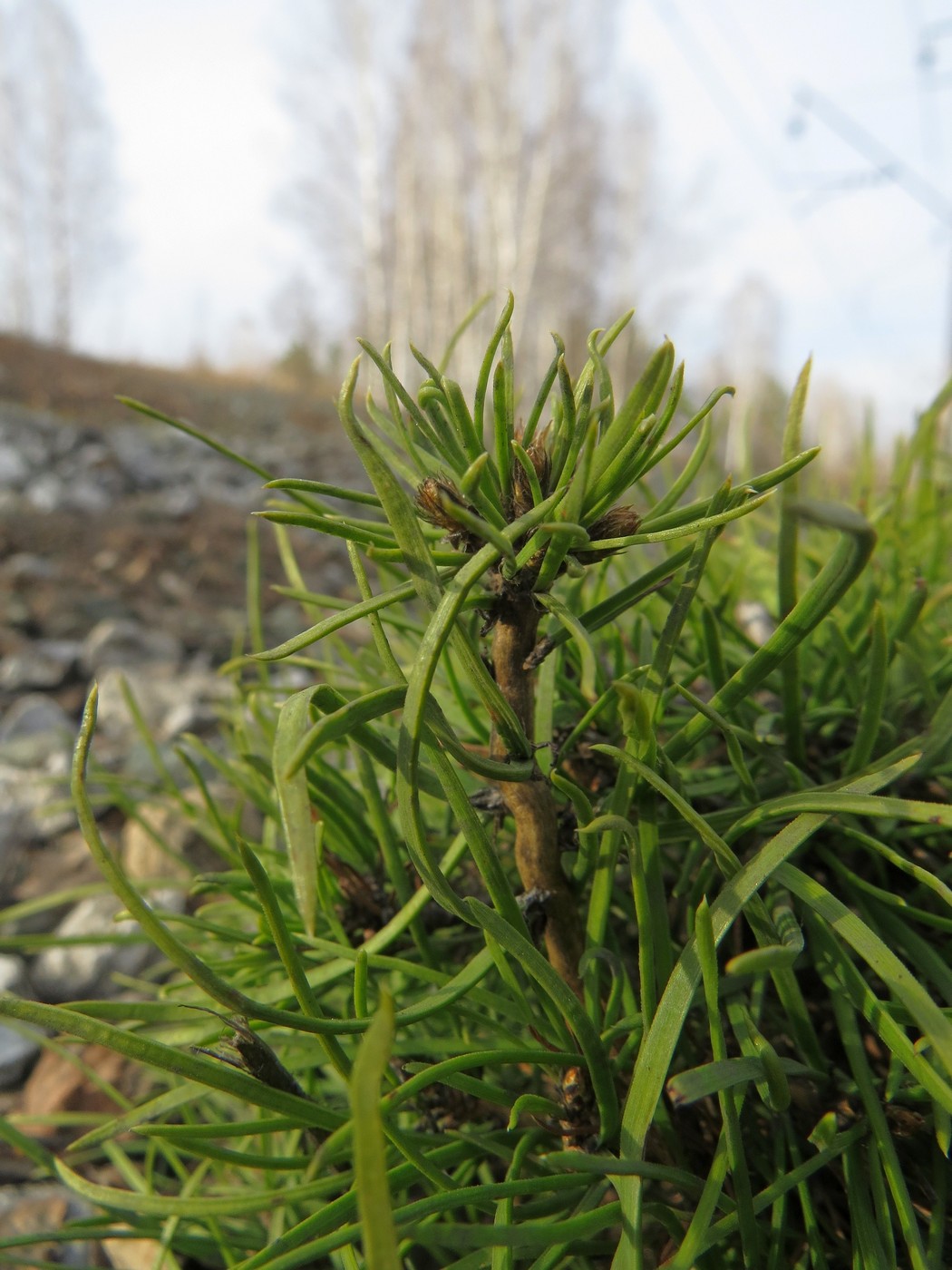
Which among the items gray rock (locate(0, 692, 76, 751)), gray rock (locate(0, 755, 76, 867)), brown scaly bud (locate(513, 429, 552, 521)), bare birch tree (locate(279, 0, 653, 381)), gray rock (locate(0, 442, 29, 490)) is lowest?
gray rock (locate(0, 755, 76, 867))

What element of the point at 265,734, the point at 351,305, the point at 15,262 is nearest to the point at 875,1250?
the point at 265,734

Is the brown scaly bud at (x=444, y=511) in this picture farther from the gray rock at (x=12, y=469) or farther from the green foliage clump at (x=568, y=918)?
the gray rock at (x=12, y=469)

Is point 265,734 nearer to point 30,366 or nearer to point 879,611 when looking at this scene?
point 879,611

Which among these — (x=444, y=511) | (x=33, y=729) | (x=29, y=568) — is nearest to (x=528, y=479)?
(x=444, y=511)

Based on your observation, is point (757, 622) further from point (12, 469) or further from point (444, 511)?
point (12, 469)

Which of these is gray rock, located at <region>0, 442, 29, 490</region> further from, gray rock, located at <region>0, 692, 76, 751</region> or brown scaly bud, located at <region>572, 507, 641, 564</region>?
brown scaly bud, located at <region>572, 507, 641, 564</region>

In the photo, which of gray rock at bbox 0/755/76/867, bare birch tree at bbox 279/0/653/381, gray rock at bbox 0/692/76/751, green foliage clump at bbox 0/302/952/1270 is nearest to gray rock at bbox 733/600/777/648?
green foliage clump at bbox 0/302/952/1270
